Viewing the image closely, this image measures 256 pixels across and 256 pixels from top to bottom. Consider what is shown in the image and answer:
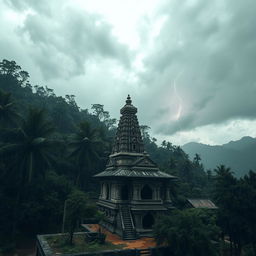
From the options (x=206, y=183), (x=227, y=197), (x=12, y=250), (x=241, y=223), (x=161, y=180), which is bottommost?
(x=12, y=250)

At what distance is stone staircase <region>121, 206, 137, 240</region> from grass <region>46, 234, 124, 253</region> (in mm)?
2697

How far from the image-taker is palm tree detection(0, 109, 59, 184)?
1111 inches

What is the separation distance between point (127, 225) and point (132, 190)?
4183 mm

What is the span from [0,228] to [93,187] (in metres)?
22.4

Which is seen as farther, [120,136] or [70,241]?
[120,136]

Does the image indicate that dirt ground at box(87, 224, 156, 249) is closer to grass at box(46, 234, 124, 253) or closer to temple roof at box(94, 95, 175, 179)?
grass at box(46, 234, 124, 253)

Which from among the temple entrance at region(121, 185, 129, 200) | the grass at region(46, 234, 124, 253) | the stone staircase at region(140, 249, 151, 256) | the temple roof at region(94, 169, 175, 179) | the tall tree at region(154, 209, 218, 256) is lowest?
the stone staircase at region(140, 249, 151, 256)

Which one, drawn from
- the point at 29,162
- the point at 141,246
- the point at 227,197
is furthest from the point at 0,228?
the point at 227,197

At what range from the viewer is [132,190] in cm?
2712

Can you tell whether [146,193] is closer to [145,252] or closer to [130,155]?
[130,155]

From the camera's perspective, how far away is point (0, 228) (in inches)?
1089

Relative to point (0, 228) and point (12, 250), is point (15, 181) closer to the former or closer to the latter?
point (0, 228)

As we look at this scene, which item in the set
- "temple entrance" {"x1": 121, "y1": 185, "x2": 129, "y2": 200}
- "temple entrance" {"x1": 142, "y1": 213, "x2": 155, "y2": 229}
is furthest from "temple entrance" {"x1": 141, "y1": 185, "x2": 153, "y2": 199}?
"temple entrance" {"x1": 142, "y1": 213, "x2": 155, "y2": 229}

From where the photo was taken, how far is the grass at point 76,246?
18469 millimetres
